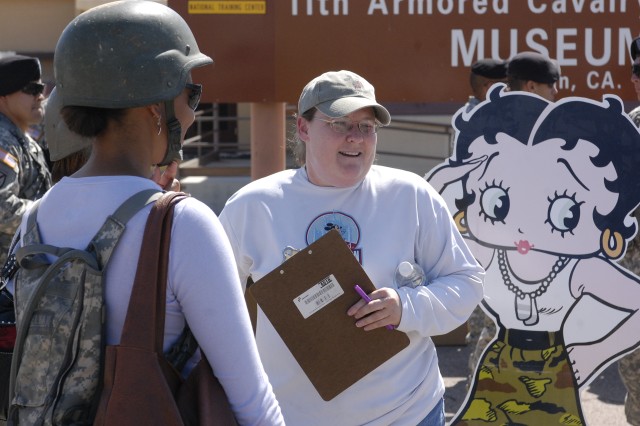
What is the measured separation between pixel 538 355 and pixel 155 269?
8.27ft

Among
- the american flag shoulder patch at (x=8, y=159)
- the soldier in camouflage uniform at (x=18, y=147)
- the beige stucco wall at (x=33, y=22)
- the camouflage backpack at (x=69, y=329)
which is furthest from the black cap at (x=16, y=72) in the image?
the beige stucco wall at (x=33, y=22)

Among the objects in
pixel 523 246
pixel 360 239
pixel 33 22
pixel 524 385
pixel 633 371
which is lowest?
pixel 633 371

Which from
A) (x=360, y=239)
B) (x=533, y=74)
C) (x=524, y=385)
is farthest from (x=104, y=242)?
(x=533, y=74)

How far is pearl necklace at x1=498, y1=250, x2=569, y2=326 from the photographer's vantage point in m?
3.81

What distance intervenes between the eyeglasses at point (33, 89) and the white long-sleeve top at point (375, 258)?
2538 mm

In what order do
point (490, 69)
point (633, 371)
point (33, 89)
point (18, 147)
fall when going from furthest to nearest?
1. point (490, 69)
2. point (33, 89)
3. point (18, 147)
4. point (633, 371)

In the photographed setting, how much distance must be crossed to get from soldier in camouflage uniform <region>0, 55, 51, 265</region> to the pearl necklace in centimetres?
217

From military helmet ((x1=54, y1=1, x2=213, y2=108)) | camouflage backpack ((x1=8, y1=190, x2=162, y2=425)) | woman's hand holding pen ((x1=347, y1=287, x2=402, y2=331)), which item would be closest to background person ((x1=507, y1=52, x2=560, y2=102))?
woman's hand holding pen ((x1=347, y1=287, x2=402, y2=331))

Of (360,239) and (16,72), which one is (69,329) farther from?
(16,72)

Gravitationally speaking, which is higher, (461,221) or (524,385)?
(461,221)

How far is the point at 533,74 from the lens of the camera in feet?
17.1

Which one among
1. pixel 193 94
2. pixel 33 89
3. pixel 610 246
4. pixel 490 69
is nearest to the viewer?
pixel 193 94

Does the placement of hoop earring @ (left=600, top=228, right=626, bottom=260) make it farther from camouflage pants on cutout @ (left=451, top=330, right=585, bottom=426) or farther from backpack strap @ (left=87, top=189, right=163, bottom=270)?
backpack strap @ (left=87, top=189, right=163, bottom=270)

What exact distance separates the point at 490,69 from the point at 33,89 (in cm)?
250
